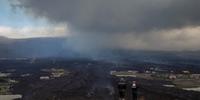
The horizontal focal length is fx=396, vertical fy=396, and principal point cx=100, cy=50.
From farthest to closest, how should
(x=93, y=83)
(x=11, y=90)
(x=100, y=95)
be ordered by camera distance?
(x=93, y=83) < (x=11, y=90) < (x=100, y=95)

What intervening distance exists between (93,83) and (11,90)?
25.0 meters

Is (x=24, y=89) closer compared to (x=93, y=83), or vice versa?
(x=24, y=89)

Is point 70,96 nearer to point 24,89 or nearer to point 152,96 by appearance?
point 152,96

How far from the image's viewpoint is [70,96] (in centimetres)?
9219

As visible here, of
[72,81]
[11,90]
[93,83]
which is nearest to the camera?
[11,90]

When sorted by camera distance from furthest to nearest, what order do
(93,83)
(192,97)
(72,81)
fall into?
(72,81), (93,83), (192,97)

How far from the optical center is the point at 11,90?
113m

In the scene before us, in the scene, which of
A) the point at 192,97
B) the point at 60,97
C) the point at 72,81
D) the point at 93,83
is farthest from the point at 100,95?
the point at 72,81

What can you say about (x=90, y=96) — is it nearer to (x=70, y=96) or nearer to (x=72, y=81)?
(x=70, y=96)

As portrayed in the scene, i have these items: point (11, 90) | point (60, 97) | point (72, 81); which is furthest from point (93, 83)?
point (60, 97)

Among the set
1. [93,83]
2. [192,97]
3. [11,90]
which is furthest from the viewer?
[93,83]

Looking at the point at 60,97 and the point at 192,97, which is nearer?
the point at 60,97

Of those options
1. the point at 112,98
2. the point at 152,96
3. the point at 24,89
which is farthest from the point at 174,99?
the point at 24,89

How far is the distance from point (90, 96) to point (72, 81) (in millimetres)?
43588
